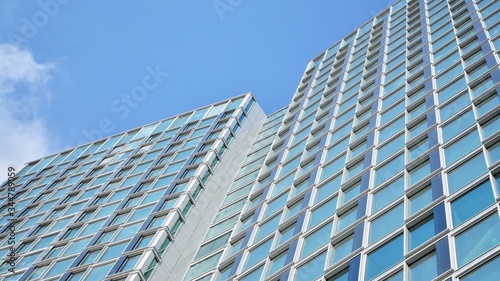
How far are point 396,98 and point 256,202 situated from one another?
1001cm

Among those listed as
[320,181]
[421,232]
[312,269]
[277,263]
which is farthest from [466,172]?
[320,181]

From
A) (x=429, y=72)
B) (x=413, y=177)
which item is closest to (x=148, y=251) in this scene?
(x=413, y=177)

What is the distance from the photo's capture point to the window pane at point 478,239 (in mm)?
19172

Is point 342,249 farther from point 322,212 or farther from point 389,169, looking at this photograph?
point 389,169

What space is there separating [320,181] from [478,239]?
14.6 meters

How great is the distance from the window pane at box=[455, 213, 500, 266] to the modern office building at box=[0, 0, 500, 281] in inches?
2.0

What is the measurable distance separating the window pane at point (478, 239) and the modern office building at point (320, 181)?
50 millimetres

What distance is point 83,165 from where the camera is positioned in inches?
2345

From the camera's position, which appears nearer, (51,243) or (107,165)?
(51,243)

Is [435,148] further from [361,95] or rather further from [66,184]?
[66,184]

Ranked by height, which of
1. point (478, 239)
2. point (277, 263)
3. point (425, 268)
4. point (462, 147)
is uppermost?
point (277, 263)

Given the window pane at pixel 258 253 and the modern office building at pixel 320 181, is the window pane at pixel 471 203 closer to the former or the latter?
the modern office building at pixel 320 181

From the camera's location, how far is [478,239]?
1981 centimetres

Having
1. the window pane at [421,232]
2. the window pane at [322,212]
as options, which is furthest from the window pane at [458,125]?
the window pane at [421,232]
